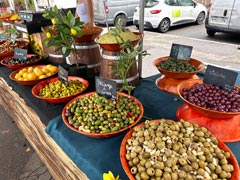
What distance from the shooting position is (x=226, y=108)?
825mm

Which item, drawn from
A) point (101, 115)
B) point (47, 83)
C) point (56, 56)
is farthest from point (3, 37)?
point (101, 115)

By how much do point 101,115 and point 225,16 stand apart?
17.6ft

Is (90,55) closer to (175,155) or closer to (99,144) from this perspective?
(99,144)

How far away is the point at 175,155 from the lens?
0.66m

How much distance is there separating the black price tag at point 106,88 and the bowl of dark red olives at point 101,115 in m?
0.02

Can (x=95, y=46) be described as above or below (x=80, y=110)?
above

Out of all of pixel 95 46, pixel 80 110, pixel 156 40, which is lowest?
pixel 156 40

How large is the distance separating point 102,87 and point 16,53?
1.19 m

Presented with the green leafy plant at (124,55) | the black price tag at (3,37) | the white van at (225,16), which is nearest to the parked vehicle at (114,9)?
the white van at (225,16)

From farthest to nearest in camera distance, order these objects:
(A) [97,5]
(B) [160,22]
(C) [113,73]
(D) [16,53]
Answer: (A) [97,5]
(B) [160,22]
(D) [16,53]
(C) [113,73]

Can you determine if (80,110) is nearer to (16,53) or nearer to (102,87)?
(102,87)

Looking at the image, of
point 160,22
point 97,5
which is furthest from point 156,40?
point 97,5

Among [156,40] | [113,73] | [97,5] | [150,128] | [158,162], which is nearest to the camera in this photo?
[158,162]

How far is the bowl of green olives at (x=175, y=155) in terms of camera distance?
0.62m
